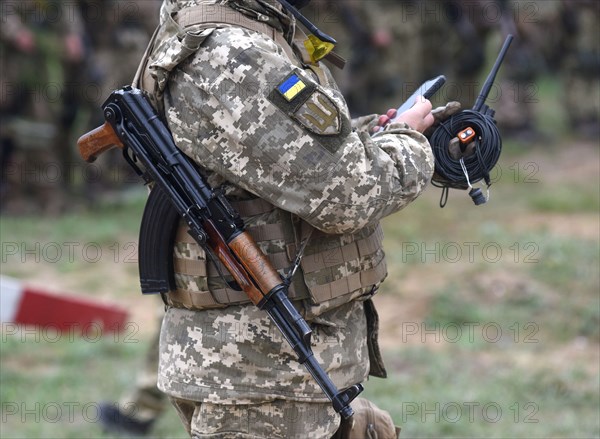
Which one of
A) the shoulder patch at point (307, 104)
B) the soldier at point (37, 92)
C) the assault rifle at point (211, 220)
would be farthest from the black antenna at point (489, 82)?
the soldier at point (37, 92)

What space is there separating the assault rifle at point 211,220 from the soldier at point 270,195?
0.17 feet

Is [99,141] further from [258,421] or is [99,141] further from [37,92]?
[37,92]

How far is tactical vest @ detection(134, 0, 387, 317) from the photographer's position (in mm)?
2312

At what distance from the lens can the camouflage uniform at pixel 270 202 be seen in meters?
2.21

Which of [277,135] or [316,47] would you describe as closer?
[277,135]

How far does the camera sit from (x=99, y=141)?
247 cm

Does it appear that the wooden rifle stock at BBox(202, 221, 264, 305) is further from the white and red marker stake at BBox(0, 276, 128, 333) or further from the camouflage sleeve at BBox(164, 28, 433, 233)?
the white and red marker stake at BBox(0, 276, 128, 333)

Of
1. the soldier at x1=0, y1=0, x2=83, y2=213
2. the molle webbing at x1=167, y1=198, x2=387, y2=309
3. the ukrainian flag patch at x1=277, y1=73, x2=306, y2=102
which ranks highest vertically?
the ukrainian flag patch at x1=277, y1=73, x2=306, y2=102

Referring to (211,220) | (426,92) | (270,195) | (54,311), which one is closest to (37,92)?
(54,311)

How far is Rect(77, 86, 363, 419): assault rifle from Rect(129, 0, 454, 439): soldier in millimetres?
51

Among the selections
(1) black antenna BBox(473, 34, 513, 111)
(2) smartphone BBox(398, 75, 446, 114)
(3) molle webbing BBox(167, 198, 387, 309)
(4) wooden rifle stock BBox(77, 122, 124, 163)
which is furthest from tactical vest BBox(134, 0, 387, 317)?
(1) black antenna BBox(473, 34, 513, 111)

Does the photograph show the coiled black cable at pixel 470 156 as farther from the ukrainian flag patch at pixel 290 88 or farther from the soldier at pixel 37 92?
the soldier at pixel 37 92

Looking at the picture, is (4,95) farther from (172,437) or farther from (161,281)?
(161,281)

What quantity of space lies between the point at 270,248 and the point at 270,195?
0.18 m
